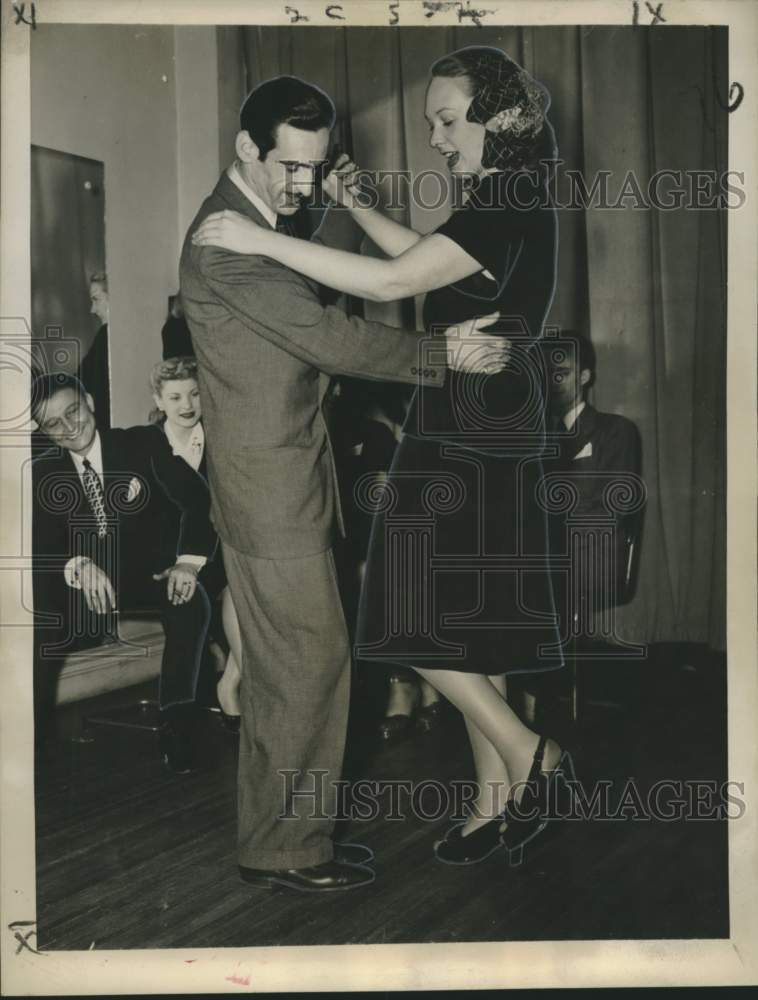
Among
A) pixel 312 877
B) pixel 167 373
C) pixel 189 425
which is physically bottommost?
pixel 312 877

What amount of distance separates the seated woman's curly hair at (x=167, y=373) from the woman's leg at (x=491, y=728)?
0.84 m

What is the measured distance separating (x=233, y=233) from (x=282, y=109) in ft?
0.97

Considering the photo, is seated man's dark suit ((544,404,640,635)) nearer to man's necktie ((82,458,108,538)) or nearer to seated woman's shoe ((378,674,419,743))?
seated woman's shoe ((378,674,419,743))

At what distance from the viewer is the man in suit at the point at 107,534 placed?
2199 mm

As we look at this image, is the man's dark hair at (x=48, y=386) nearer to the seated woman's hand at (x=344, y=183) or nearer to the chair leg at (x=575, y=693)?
the seated woman's hand at (x=344, y=183)

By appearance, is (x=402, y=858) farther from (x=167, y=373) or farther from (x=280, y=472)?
(x=167, y=373)

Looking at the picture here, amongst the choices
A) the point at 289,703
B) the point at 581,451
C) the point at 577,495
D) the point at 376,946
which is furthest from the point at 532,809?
the point at 581,451

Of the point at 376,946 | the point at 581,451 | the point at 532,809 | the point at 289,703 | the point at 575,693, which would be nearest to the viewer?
the point at 376,946

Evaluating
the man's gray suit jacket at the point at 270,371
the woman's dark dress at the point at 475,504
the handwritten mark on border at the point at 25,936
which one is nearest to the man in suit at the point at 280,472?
the man's gray suit jacket at the point at 270,371

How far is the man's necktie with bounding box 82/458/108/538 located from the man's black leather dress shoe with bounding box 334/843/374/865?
0.86 metres

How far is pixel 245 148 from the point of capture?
2.18 m

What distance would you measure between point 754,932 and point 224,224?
1848 mm

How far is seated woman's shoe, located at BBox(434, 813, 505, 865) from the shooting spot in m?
2.21

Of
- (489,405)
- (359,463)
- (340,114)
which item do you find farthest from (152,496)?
(340,114)
